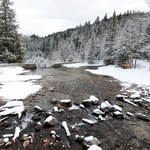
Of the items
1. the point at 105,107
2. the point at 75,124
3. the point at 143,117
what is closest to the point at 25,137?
the point at 75,124

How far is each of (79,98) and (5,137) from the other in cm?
557

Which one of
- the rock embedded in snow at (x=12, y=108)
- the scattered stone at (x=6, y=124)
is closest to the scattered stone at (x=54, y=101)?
the rock embedded in snow at (x=12, y=108)

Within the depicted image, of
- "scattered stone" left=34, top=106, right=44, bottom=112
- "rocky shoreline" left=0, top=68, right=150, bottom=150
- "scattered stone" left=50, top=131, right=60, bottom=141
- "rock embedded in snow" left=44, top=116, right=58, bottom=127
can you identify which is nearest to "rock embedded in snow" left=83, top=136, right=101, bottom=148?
"rocky shoreline" left=0, top=68, right=150, bottom=150

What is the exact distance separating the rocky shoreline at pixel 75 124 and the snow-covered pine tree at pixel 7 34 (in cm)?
1362

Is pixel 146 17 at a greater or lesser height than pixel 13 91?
greater

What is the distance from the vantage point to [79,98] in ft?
37.2

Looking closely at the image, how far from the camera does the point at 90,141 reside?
21.7ft

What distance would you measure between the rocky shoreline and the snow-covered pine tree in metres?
13.6

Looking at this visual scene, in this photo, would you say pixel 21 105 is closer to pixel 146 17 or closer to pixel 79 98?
pixel 79 98

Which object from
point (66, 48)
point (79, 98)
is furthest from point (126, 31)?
point (66, 48)

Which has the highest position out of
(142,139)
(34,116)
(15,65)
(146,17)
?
(146,17)

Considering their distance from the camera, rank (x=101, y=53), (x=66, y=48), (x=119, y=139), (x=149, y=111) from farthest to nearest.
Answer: (x=66, y=48), (x=101, y=53), (x=149, y=111), (x=119, y=139)

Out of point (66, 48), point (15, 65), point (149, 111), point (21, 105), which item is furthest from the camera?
point (66, 48)

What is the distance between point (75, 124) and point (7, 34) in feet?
61.2
